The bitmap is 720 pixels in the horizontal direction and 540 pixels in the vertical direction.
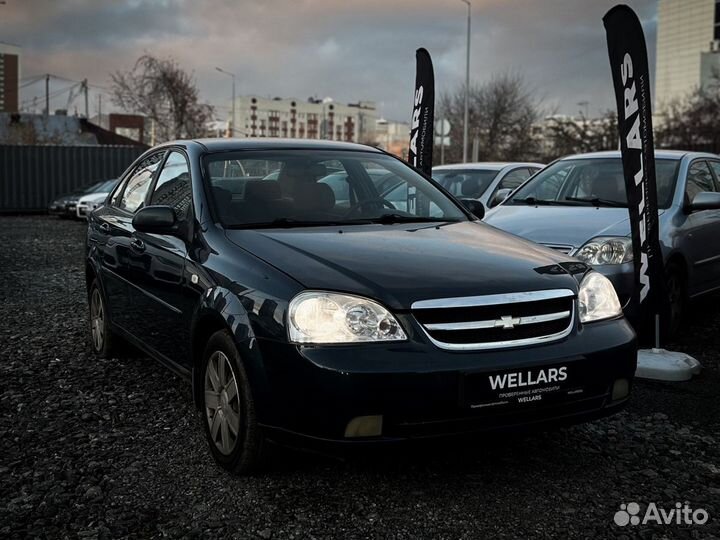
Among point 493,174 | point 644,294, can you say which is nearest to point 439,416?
point 644,294

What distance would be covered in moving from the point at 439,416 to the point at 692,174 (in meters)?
4.99

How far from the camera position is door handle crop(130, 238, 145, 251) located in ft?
14.7

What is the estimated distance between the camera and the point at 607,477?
346cm

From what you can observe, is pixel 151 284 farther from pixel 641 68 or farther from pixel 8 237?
pixel 8 237

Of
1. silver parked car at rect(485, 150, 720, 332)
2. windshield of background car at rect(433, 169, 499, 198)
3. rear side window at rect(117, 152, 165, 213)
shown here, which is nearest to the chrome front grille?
rear side window at rect(117, 152, 165, 213)

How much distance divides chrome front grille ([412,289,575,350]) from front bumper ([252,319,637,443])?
45 mm

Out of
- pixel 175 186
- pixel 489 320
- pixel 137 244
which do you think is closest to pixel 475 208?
pixel 175 186

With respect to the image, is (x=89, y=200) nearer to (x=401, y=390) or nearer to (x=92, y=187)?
(x=92, y=187)

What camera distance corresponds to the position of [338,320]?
2980 millimetres

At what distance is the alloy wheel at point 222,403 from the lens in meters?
3.34

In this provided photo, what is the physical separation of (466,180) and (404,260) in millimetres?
7878

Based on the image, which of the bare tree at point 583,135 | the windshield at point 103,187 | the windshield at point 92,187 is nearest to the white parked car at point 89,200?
the windshield at point 103,187

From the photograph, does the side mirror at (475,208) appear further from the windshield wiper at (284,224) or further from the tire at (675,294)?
the tire at (675,294)

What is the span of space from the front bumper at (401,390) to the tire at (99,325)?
2.70 meters
